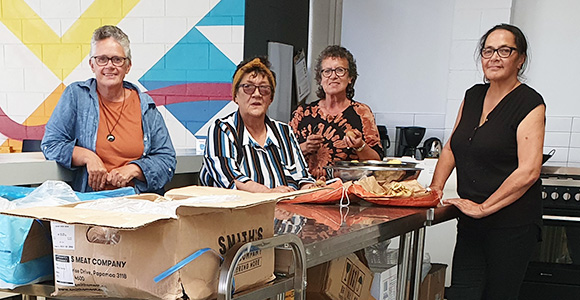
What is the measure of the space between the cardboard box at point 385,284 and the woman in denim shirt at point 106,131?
1040mm

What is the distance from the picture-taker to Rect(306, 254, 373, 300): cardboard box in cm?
196

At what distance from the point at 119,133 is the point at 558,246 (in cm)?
270

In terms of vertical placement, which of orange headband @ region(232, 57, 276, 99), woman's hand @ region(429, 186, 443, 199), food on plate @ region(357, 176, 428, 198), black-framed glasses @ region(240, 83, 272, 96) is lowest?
woman's hand @ region(429, 186, 443, 199)

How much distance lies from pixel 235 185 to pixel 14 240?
1121 mm

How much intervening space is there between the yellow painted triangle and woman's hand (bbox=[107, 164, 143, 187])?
1903mm

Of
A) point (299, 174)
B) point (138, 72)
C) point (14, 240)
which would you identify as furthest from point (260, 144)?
point (138, 72)

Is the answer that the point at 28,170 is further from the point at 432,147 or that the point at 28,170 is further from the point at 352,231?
the point at 432,147

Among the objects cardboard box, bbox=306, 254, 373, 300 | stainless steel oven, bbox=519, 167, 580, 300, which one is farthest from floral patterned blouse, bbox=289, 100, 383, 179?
stainless steel oven, bbox=519, 167, 580, 300

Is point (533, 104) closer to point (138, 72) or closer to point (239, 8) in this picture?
point (239, 8)

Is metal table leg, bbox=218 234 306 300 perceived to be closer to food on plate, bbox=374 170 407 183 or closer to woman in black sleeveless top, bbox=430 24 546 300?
food on plate, bbox=374 170 407 183

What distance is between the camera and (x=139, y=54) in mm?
3916

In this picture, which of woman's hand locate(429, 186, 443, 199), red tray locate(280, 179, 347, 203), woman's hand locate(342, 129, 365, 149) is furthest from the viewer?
woman's hand locate(342, 129, 365, 149)

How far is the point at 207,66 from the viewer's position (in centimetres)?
378

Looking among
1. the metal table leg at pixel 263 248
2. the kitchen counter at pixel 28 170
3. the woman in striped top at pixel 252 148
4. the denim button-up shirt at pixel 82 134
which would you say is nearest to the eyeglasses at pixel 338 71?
the woman in striped top at pixel 252 148
